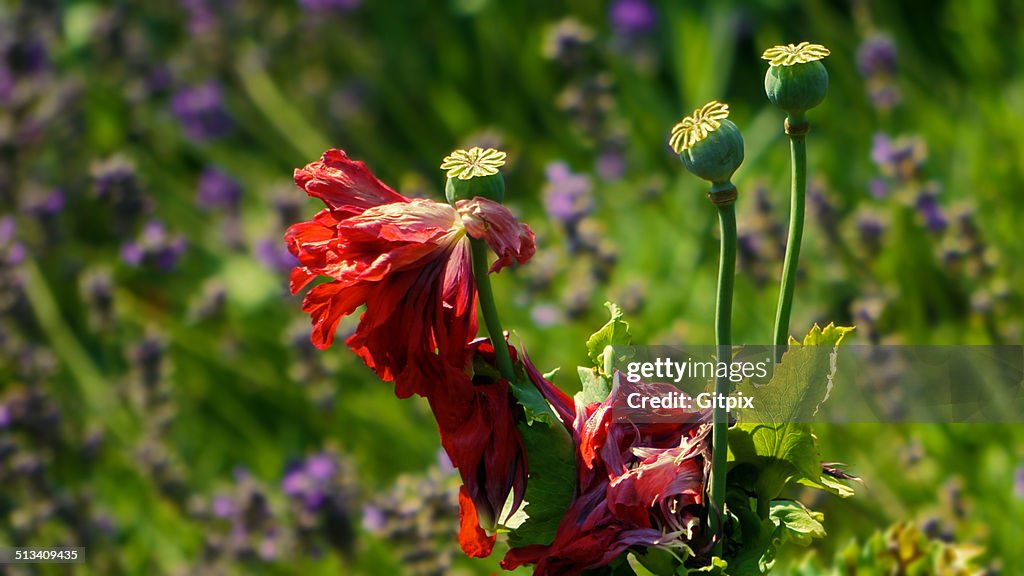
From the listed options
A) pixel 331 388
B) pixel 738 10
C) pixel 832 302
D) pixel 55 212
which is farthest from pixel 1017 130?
pixel 55 212

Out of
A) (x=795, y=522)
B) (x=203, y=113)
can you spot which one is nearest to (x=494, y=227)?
(x=795, y=522)

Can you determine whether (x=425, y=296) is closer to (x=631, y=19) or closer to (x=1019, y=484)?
(x=1019, y=484)

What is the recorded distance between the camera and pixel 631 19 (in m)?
2.72

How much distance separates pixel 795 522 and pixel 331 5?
2.37 meters

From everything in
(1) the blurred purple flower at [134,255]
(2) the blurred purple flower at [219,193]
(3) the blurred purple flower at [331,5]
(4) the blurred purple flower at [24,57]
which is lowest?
(1) the blurred purple flower at [134,255]

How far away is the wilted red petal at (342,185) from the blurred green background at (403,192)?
0.89 meters

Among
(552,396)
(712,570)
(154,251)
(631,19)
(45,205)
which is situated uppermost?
(631,19)

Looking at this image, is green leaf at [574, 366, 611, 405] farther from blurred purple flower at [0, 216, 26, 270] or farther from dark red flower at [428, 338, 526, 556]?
blurred purple flower at [0, 216, 26, 270]

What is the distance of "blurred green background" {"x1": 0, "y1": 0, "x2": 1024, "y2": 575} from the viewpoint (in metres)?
1.91

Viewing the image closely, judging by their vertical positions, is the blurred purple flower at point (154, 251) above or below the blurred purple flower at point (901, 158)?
above

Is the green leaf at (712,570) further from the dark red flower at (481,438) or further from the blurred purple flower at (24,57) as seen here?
the blurred purple flower at (24,57)

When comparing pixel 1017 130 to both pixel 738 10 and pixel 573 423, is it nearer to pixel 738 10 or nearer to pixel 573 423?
pixel 738 10

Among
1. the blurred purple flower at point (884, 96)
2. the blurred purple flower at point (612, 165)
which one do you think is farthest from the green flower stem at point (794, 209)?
the blurred purple flower at point (612, 165)

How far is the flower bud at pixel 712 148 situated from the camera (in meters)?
0.63
